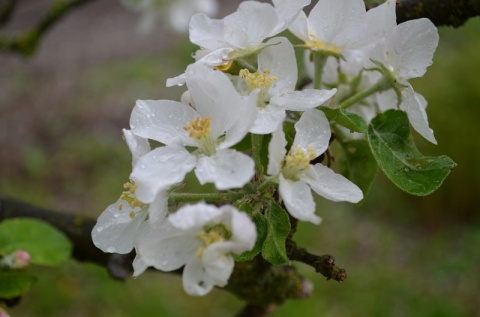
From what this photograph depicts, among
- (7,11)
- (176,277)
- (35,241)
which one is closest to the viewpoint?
(35,241)

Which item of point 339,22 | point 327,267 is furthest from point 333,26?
point 327,267

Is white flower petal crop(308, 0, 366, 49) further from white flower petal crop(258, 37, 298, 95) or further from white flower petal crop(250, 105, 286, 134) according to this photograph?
white flower petal crop(250, 105, 286, 134)

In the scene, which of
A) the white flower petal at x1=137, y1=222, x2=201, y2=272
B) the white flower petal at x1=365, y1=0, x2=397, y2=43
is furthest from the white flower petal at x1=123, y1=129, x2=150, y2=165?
Result: the white flower petal at x1=365, y1=0, x2=397, y2=43

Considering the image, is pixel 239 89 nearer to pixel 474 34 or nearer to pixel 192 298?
pixel 192 298

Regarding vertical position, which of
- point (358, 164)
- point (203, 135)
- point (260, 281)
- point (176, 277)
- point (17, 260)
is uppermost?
point (203, 135)

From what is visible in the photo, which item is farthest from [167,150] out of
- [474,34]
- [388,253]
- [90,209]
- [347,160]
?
[474,34]

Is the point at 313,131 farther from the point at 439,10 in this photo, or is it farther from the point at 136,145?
the point at 439,10

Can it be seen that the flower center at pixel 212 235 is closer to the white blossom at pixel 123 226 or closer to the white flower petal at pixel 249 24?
the white blossom at pixel 123 226
